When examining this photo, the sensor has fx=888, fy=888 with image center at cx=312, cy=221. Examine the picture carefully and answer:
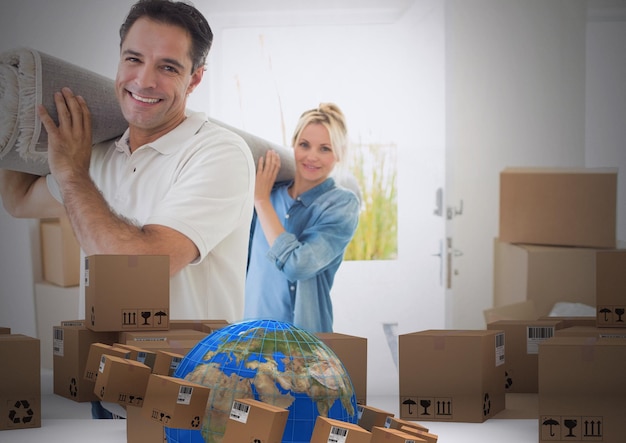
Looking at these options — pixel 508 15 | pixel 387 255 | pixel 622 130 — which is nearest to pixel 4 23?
pixel 387 255

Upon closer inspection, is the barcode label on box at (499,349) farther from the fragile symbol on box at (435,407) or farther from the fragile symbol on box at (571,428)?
the fragile symbol on box at (571,428)

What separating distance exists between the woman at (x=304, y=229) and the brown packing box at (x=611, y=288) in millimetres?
1621

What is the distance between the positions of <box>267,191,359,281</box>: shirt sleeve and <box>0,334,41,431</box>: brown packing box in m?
1.77

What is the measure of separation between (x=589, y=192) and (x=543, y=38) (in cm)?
73

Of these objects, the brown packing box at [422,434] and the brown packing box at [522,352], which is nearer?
the brown packing box at [422,434]

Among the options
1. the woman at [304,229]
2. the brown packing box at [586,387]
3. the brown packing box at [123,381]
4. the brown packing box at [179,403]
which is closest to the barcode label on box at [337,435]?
the brown packing box at [179,403]

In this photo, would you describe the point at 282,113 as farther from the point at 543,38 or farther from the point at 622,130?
the point at 622,130

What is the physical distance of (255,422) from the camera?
148cm

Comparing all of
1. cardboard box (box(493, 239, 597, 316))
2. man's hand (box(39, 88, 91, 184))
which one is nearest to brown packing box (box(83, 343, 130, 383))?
man's hand (box(39, 88, 91, 184))

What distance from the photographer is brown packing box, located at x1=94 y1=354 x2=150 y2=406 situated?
1653mm

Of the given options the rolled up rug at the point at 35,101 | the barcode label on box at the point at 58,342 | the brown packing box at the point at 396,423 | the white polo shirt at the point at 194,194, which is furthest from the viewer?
the white polo shirt at the point at 194,194

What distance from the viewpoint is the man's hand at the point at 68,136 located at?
147 inches

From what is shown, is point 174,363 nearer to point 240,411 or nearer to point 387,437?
point 240,411

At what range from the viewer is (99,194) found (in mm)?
3887
